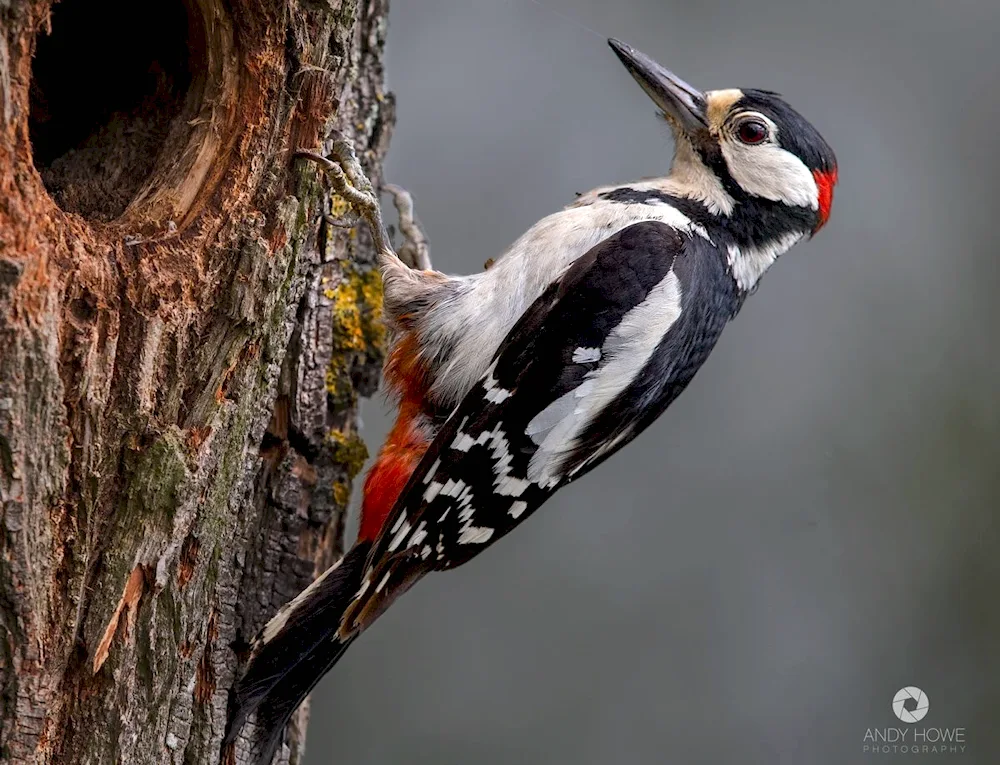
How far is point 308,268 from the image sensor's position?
2533 millimetres

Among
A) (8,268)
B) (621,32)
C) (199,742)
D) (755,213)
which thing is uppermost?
(621,32)

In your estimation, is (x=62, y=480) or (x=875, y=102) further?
(x=875, y=102)

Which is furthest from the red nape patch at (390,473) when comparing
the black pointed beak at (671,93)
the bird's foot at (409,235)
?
the black pointed beak at (671,93)

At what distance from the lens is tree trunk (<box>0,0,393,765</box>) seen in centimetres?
169

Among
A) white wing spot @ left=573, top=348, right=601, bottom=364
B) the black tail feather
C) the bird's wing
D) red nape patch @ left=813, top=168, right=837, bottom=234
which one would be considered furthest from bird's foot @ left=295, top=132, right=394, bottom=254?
red nape patch @ left=813, top=168, right=837, bottom=234

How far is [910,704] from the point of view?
13.5 ft

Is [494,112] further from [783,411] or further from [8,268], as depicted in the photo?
[8,268]

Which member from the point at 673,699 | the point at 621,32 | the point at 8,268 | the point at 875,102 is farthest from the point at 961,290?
the point at 8,268

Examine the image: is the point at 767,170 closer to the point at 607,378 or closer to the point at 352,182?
the point at 607,378

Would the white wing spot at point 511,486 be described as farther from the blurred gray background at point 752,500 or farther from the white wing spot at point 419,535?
the blurred gray background at point 752,500

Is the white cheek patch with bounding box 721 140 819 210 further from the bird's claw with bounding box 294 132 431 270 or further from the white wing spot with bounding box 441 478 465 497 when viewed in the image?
the white wing spot with bounding box 441 478 465 497

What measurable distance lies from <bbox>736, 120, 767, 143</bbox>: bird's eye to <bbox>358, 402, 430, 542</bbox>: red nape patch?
1.22 metres

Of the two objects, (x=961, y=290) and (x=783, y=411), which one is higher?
(x=961, y=290)

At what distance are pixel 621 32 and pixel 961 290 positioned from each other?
1779mm
